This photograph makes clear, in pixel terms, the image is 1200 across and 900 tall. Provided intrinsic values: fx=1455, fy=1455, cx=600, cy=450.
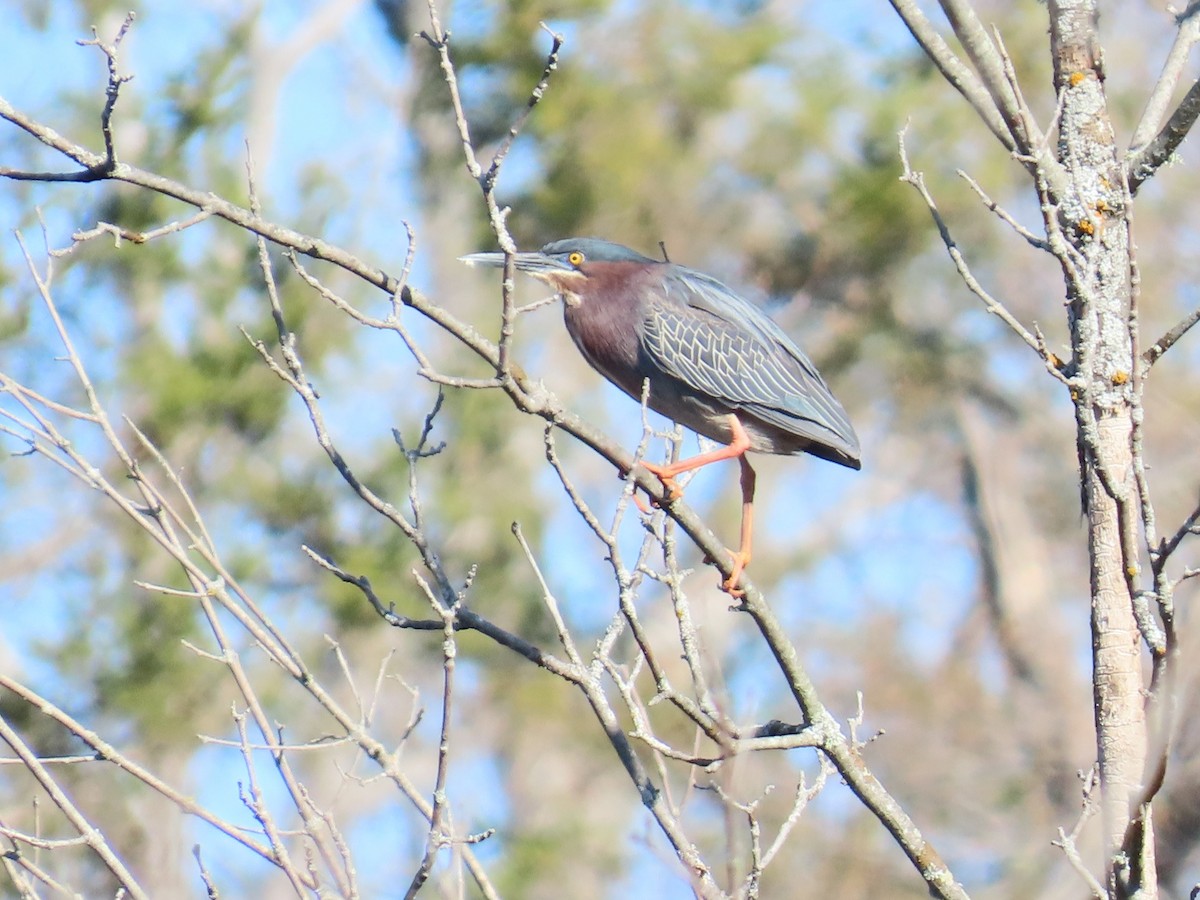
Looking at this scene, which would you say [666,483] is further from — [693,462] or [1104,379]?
[1104,379]

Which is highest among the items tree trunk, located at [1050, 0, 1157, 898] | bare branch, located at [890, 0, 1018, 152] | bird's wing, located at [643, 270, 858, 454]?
bird's wing, located at [643, 270, 858, 454]

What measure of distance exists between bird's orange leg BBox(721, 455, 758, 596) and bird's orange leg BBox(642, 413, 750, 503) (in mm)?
75

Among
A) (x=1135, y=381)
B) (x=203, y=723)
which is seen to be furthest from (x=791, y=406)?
(x=203, y=723)

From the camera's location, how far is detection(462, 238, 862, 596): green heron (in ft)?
16.0

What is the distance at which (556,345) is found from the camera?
621 inches

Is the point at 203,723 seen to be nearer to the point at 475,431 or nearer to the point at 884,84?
the point at 475,431

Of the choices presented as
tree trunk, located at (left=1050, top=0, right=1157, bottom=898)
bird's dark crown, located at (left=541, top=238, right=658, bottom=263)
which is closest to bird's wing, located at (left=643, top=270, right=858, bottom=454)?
bird's dark crown, located at (left=541, top=238, right=658, bottom=263)

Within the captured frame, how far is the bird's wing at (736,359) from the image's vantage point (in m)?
4.86

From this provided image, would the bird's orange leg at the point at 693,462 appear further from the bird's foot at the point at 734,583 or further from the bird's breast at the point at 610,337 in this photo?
the bird's breast at the point at 610,337

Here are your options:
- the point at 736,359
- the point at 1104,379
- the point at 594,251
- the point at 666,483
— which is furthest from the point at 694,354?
the point at 1104,379

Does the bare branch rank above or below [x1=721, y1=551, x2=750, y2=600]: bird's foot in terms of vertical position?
above

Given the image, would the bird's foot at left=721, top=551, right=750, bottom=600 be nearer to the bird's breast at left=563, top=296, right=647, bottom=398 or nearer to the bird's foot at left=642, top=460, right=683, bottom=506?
the bird's foot at left=642, top=460, right=683, bottom=506

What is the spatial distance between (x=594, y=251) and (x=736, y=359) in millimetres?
675

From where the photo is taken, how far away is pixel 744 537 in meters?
4.55
